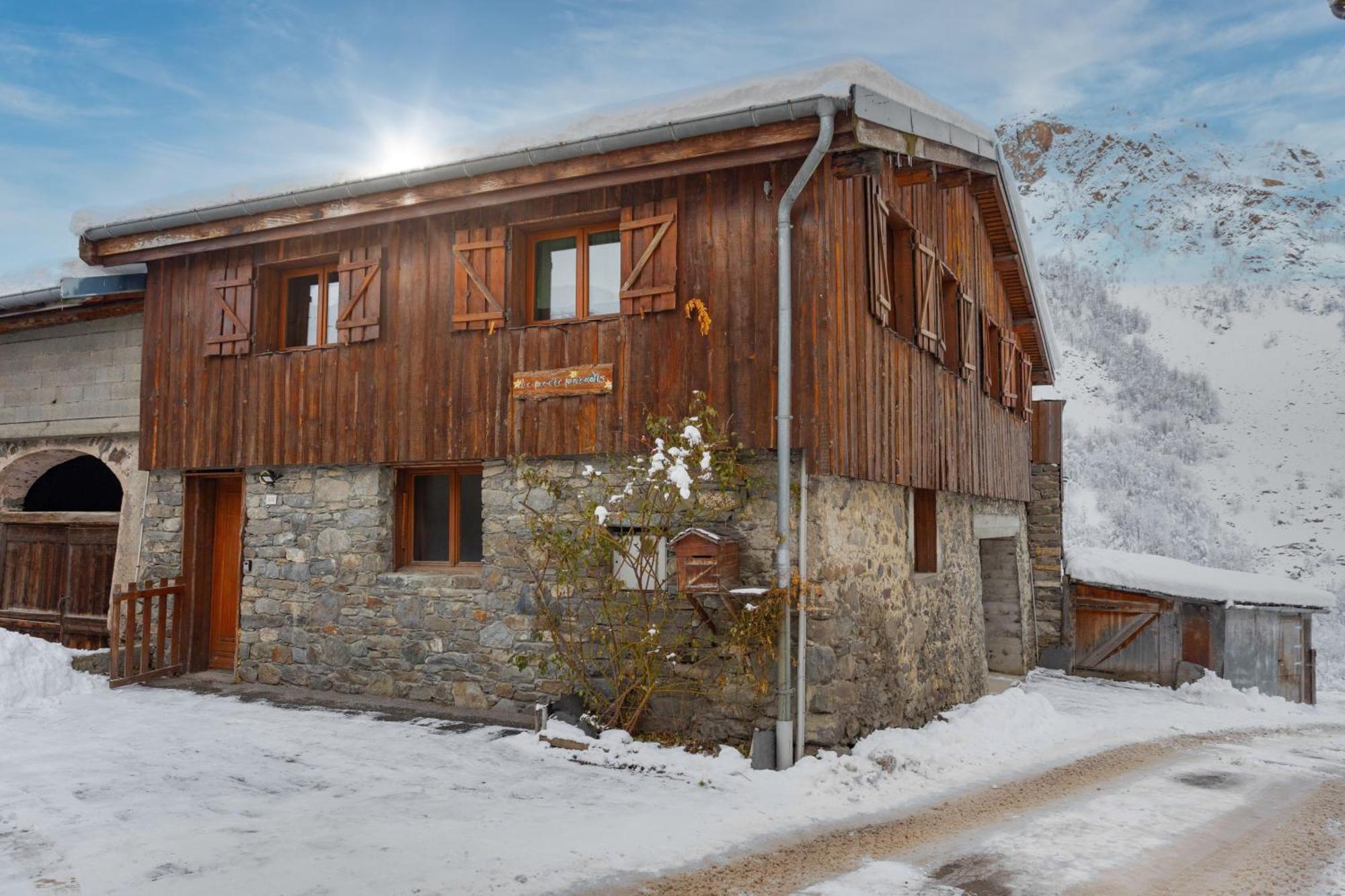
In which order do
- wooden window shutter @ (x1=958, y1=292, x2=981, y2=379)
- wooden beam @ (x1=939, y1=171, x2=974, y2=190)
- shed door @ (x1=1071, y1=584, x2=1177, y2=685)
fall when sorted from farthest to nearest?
shed door @ (x1=1071, y1=584, x2=1177, y2=685), wooden window shutter @ (x1=958, y1=292, x2=981, y2=379), wooden beam @ (x1=939, y1=171, x2=974, y2=190)

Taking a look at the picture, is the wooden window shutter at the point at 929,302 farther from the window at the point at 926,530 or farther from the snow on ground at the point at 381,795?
the snow on ground at the point at 381,795

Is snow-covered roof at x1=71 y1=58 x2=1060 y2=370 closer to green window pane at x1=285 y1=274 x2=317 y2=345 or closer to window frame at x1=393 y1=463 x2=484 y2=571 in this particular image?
green window pane at x1=285 y1=274 x2=317 y2=345

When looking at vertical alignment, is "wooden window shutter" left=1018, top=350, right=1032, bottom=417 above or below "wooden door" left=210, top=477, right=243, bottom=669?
above

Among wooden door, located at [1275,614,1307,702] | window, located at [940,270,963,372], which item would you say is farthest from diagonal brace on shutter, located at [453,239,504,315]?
wooden door, located at [1275,614,1307,702]

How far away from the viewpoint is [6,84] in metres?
23.0

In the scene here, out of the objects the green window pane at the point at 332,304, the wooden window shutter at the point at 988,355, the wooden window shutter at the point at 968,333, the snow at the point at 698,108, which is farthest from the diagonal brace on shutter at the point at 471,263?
the wooden window shutter at the point at 988,355

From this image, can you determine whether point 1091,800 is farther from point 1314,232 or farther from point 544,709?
point 1314,232

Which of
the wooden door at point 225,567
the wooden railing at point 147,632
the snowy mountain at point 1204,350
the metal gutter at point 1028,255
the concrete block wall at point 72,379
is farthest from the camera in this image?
the snowy mountain at point 1204,350

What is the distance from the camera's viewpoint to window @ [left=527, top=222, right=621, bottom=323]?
780cm

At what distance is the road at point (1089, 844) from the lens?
186 inches

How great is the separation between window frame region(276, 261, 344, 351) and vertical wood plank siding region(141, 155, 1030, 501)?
188 mm

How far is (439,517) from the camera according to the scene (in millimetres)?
8680

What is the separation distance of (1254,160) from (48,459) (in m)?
76.2

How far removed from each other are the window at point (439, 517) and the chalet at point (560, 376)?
2 centimetres
